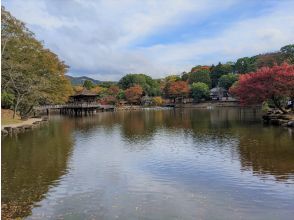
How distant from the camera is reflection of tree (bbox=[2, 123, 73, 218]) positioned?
42.0 ft

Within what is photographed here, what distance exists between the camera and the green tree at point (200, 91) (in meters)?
A: 112

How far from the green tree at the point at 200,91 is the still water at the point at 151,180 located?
276 feet

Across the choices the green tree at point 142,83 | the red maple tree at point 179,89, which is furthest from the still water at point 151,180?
the green tree at point 142,83

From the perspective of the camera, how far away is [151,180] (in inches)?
634

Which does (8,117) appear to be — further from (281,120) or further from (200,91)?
(200,91)

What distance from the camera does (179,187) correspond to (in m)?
14.8

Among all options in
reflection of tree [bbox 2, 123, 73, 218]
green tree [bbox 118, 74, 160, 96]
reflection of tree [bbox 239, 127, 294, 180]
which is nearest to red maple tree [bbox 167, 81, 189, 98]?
green tree [bbox 118, 74, 160, 96]

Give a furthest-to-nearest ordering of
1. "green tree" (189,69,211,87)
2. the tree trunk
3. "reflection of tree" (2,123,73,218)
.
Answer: "green tree" (189,69,211,87), the tree trunk, "reflection of tree" (2,123,73,218)

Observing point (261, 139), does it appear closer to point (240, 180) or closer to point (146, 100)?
point (240, 180)

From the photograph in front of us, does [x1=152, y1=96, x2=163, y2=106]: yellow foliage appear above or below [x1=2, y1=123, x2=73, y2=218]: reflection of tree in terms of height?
above

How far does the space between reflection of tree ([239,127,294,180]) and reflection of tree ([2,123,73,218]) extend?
32.3ft

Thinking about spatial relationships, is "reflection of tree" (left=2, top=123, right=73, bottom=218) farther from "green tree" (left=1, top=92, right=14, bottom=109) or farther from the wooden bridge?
the wooden bridge

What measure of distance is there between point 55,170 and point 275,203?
35.4 ft

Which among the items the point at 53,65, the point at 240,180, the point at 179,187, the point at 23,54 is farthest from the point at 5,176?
the point at 53,65
